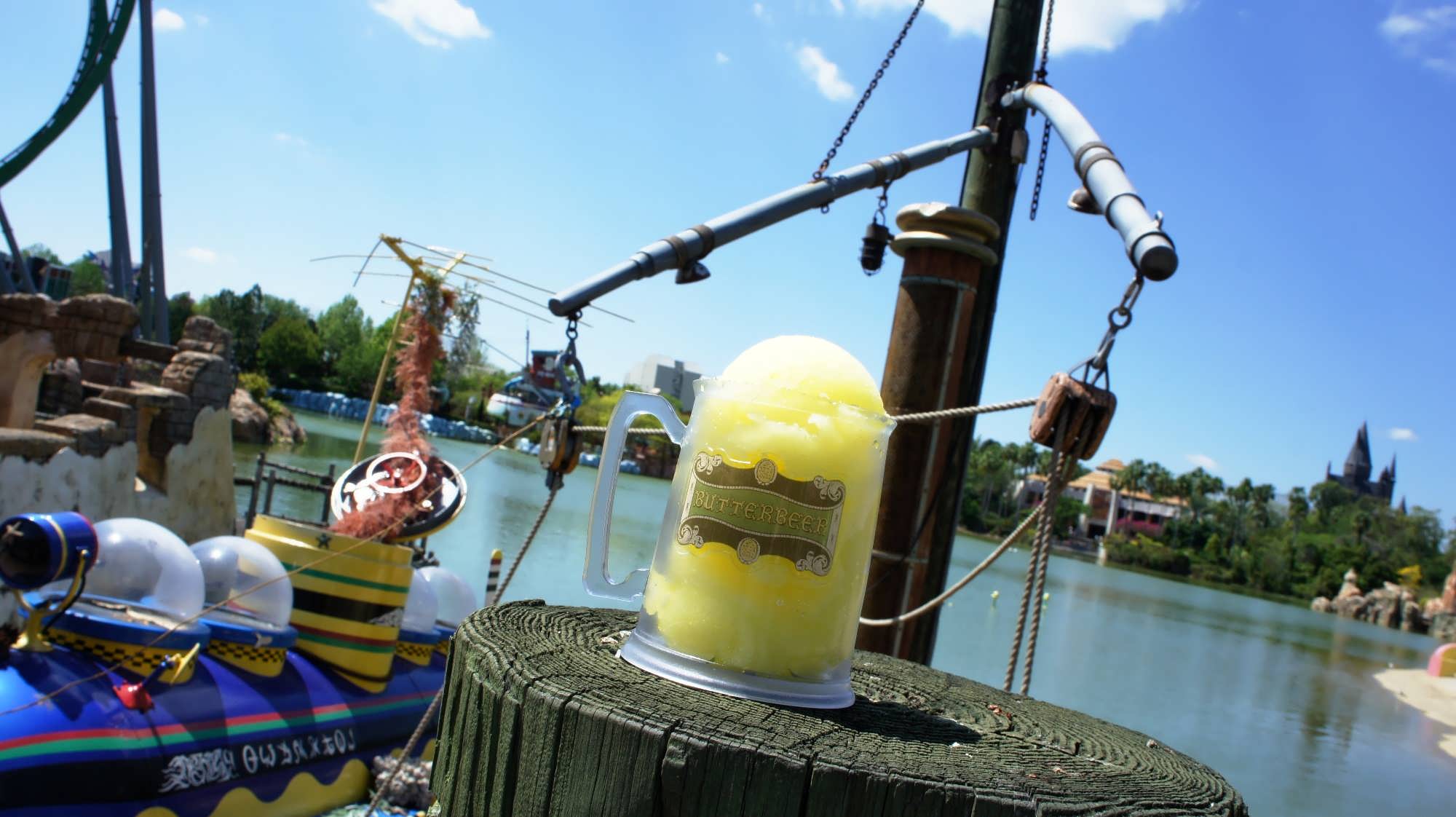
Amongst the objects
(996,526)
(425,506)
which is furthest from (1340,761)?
(996,526)

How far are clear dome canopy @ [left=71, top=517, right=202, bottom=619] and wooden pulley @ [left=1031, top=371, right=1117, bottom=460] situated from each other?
4355 mm

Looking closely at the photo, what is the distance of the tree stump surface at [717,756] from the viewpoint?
0.83 m

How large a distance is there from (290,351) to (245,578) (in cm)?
6992

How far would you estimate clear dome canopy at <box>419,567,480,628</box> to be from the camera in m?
7.55

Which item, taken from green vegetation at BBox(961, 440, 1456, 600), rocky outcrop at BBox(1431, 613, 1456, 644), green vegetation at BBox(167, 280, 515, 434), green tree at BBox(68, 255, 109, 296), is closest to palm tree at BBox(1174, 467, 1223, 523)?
green vegetation at BBox(961, 440, 1456, 600)

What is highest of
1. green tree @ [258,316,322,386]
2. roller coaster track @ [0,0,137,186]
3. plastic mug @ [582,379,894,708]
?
roller coaster track @ [0,0,137,186]

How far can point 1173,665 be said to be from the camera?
3078 cm

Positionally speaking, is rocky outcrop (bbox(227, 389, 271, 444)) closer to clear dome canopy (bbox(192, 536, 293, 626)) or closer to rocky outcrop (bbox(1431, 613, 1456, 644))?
clear dome canopy (bbox(192, 536, 293, 626))

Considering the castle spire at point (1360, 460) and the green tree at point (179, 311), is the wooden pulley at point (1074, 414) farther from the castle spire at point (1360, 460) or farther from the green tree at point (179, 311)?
the castle spire at point (1360, 460)

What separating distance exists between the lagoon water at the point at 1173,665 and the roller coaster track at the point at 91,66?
8.67 meters

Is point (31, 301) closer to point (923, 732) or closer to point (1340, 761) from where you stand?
point (923, 732)

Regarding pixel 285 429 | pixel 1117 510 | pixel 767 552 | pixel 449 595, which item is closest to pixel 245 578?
pixel 449 595

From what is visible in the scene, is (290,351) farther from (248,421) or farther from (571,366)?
(571,366)

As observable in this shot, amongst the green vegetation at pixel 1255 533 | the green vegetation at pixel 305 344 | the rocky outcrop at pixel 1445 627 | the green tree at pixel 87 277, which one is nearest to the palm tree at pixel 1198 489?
the green vegetation at pixel 1255 533
